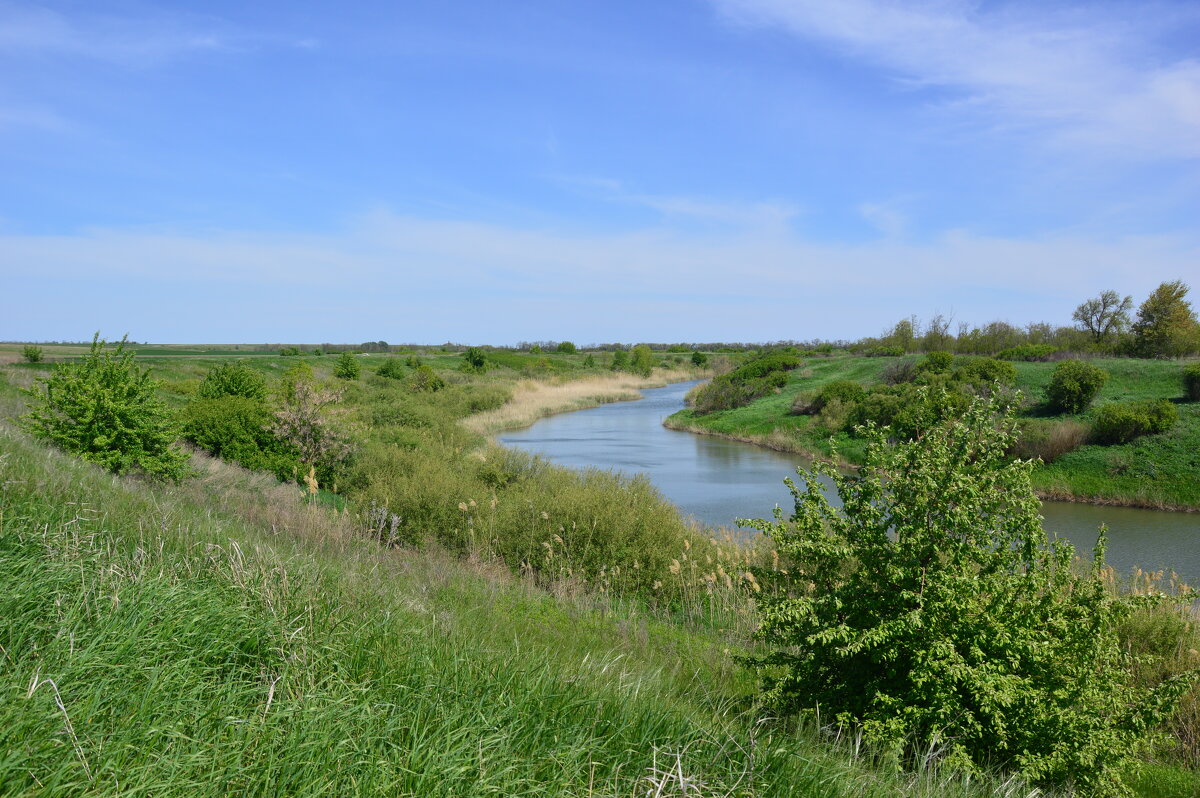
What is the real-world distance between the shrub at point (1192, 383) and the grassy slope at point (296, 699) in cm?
3161

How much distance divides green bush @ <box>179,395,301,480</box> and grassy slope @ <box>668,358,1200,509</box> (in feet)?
42.8

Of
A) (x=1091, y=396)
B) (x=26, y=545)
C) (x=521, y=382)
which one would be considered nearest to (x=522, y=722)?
(x=26, y=545)

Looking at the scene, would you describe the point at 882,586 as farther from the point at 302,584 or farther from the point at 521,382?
the point at 521,382

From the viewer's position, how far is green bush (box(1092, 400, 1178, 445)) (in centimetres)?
2620

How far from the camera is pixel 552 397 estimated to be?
5434 cm

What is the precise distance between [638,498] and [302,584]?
867 centimetres

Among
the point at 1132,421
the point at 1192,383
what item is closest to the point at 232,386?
the point at 1132,421

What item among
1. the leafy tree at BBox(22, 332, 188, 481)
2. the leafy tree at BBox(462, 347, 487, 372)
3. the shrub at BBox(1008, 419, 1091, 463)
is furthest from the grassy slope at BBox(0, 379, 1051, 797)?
the leafy tree at BBox(462, 347, 487, 372)

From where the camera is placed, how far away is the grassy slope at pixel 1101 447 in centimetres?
2391

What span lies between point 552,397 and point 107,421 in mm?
43210

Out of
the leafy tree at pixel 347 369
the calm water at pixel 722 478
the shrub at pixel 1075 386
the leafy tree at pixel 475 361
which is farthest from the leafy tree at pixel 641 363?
the shrub at pixel 1075 386

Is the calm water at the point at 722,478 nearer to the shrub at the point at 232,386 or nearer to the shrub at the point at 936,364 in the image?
the shrub at the point at 232,386

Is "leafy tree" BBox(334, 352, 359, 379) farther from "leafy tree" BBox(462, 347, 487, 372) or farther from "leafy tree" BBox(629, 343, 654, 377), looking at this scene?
"leafy tree" BBox(629, 343, 654, 377)

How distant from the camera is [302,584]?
4371 mm
